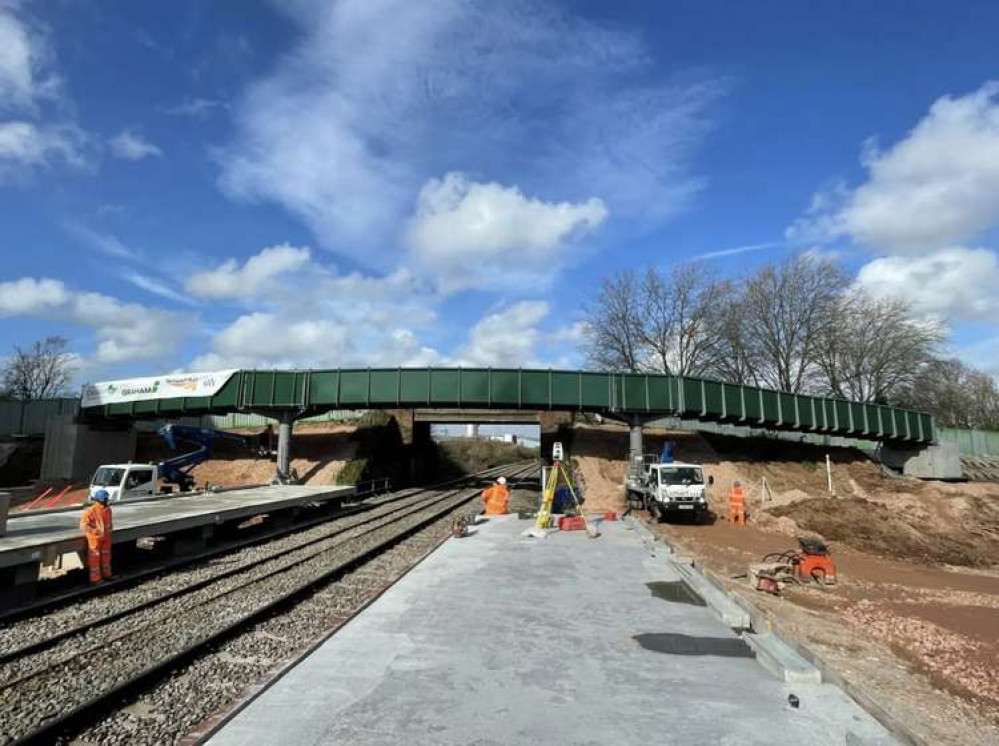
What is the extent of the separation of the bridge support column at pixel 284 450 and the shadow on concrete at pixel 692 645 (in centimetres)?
3050

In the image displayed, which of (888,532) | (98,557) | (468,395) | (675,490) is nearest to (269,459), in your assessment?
(468,395)

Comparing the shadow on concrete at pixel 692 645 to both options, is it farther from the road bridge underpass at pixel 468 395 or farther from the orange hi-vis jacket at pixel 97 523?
the road bridge underpass at pixel 468 395

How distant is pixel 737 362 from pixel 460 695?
5253cm

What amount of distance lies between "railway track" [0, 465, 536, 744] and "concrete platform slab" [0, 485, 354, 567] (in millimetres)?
1844

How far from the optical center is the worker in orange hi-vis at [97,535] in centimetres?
1241

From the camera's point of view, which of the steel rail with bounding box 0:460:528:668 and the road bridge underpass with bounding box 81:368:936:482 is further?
the road bridge underpass with bounding box 81:368:936:482

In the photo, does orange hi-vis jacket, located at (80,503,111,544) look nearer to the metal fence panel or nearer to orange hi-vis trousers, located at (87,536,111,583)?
orange hi-vis trousers, located at (87,536,111,583)

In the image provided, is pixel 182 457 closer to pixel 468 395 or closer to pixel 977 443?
pixel 468 395

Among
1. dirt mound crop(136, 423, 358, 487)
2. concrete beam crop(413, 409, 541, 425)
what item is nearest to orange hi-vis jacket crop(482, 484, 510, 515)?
dirt mound crop(136, 423, 358, 487)

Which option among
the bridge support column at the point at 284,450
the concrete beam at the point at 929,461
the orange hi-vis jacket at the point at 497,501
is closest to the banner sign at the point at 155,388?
the bridge support column at the point at 284,450

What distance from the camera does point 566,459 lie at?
1513 inches

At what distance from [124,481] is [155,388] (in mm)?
18925

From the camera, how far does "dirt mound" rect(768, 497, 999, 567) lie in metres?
19.2

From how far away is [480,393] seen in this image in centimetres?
3541
